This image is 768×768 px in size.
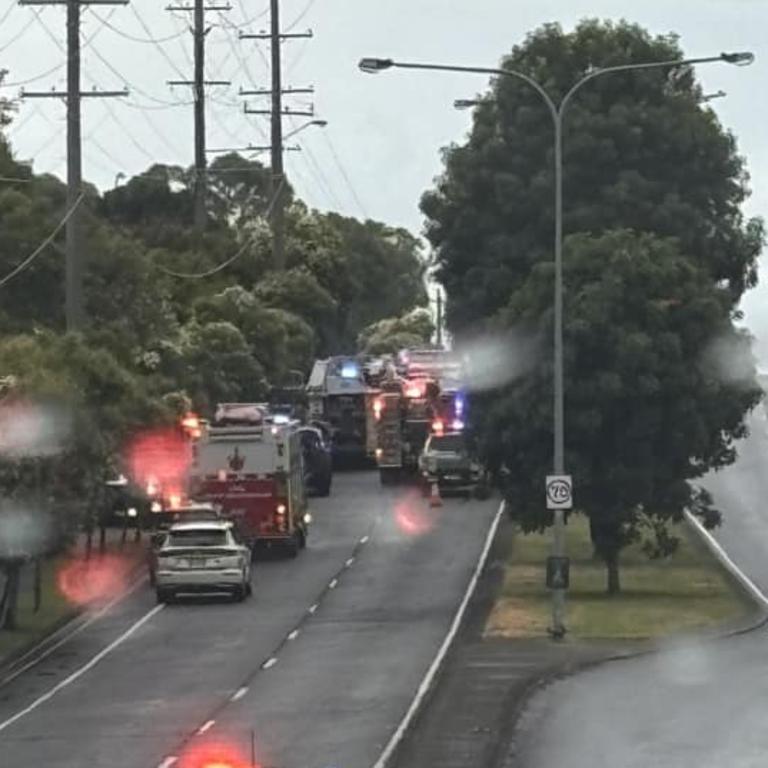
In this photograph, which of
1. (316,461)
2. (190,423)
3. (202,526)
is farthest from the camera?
(316,461)

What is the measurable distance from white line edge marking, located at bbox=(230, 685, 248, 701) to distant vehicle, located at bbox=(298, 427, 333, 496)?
3136cm

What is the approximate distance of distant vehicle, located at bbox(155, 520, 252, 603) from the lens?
47.8 meters

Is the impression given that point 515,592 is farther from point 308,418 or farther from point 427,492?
point 308,418

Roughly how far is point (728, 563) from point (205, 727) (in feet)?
90.9

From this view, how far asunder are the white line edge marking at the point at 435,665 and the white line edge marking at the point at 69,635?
6630 millimetres

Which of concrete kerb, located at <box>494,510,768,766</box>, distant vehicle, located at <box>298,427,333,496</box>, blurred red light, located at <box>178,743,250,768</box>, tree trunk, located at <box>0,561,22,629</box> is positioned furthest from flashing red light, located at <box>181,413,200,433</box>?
blurred red light, located at <box>178,743,250,768</box>

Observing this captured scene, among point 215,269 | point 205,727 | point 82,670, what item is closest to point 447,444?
point 215,269

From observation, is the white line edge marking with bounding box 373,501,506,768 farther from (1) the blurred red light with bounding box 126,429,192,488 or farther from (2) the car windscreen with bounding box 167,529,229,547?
(1) the blurred red light with bounding box 126,429,192,488

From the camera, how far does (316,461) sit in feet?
226

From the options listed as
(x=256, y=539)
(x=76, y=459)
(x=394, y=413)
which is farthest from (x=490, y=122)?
(x=76, y=459)

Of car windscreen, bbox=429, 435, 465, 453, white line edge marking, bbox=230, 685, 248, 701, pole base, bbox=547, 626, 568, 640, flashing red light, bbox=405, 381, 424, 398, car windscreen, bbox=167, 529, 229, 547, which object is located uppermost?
flashing red light, bbox=405, 381, 424, 398

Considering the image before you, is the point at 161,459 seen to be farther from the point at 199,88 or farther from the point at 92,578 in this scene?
the point at 199,88

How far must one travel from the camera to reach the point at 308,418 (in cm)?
7844

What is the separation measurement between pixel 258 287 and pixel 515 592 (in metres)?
45.9
